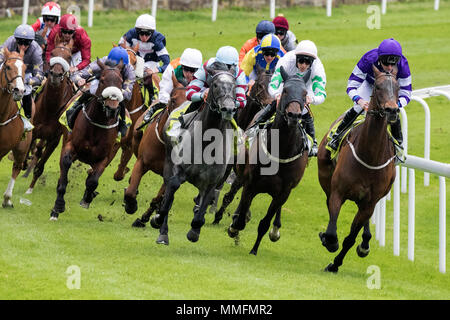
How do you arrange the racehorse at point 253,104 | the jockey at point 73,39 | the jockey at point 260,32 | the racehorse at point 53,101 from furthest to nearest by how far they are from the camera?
the jockey at point 73,39
the jockey at point 260,32
the racehorse at point 53,101
the racehorse at point 253,104

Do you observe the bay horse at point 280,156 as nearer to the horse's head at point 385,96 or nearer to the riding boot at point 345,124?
the riding boot at point 345,124

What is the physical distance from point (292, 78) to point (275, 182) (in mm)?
1316

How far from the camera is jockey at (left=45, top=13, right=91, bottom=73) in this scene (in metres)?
14.4

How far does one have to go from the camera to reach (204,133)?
10.7 meters

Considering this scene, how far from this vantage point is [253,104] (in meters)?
13.2

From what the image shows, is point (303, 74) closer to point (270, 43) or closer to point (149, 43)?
point (270, 43)

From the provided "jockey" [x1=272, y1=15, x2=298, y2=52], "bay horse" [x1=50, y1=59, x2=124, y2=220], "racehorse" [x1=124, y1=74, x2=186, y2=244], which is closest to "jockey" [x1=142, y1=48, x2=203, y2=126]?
"racehorse" [x1=124, y1=74, x2=186, y2=244]

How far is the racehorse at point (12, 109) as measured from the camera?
1187 cm

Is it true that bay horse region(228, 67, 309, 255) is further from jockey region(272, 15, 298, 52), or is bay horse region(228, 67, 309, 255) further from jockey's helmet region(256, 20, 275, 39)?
jockey region(272, 15, 298, 52)

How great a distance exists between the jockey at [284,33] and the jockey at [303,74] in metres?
3.20

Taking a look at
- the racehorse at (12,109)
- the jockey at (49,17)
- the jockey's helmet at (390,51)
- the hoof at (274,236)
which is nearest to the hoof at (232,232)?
the hoof at (274,236)
